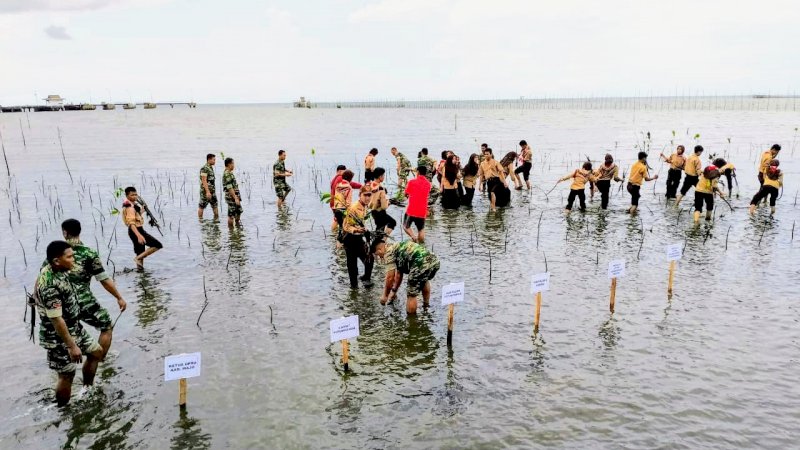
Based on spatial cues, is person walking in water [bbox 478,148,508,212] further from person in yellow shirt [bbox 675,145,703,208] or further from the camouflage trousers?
the camouflage trousers

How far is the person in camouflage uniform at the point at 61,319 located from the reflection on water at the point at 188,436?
131 centimetres

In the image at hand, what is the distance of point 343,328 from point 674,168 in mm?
15697

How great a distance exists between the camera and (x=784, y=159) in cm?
2914

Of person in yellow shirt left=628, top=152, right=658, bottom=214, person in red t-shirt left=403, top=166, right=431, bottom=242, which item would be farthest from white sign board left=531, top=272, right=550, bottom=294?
person in yellow shirt left=628, top=152, right=658, bottom=214

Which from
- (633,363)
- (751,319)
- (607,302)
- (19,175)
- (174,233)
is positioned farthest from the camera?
(19,175)

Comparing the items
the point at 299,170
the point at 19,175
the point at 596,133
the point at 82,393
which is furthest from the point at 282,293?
the point at 596,133

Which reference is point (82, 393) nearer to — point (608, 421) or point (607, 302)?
point (608, 421)

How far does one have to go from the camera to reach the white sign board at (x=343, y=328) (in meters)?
6.59

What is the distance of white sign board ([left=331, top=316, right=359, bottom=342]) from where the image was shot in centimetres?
659

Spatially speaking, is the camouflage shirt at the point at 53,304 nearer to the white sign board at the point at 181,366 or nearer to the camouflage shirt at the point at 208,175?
the white sign board at the point at 181,366

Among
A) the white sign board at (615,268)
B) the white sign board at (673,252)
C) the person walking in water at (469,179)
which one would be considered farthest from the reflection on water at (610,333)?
the person walking in water at (469,179)

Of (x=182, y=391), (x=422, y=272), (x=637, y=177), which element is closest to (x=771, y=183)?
(x=637, y=177)

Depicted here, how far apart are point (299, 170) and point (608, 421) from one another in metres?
24.6

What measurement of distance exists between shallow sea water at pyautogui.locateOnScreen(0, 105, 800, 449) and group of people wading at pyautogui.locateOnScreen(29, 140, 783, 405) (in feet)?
1.77
